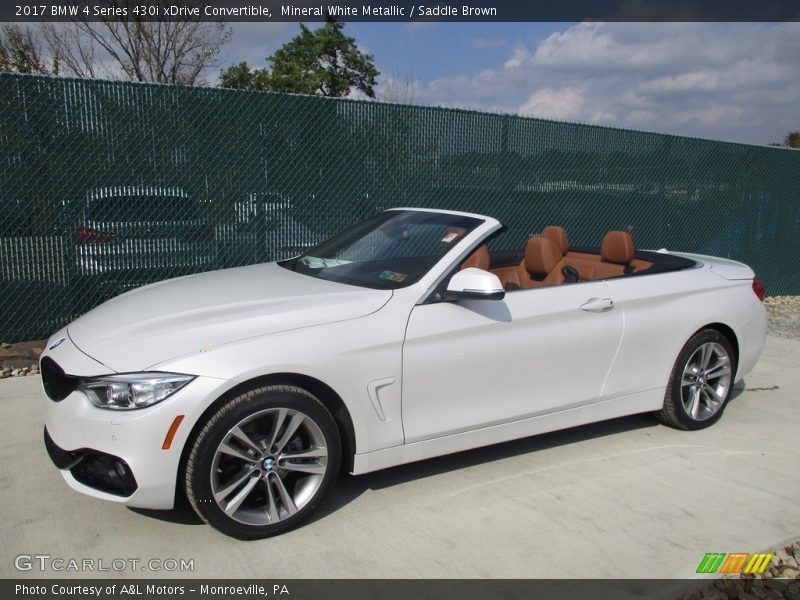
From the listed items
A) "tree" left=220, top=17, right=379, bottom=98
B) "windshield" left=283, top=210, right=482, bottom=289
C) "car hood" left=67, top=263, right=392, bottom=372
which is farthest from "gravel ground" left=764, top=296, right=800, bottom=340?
"tree" left=220, top=17, right=379, bottom=98

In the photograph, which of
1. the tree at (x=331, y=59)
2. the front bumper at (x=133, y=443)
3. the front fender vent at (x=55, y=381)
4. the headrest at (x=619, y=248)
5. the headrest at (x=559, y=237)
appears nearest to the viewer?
the front bumper at (x=133, y=443)

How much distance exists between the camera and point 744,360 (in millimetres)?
5129

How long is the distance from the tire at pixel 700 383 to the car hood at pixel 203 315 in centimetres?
230

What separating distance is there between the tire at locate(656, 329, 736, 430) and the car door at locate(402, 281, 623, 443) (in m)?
0.73

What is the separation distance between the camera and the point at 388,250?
434 centimetres

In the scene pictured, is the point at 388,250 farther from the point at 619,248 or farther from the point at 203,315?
the point at 619,248

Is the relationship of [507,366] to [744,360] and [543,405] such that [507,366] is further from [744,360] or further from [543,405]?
[744,360]

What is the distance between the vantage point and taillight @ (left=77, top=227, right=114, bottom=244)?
251 inches

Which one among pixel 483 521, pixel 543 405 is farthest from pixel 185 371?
pixel 543 405

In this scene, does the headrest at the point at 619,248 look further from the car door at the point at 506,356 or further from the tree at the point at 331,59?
the tree at the point at 331,59

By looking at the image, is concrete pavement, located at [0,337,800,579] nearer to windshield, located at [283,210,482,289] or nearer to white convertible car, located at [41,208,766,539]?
white convertible car, located at [41,208,766,539]

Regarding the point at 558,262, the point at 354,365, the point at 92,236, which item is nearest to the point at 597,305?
the point at 558,262

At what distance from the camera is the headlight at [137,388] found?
3037 millimetres

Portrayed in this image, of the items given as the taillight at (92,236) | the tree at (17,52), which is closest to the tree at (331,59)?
the tree at (17,52)
